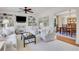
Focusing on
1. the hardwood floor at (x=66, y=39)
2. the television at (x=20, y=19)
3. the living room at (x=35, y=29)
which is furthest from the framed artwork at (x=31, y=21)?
→ the hardwood floor at (x=66, y=39)

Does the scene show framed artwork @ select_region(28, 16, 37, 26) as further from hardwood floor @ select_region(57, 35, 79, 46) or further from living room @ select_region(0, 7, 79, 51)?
hardwood floor @ select_region(57, 35, 79, 46)

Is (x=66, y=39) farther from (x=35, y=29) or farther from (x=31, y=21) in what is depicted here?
(x=31, y=21)

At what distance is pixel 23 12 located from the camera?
185 centimetres

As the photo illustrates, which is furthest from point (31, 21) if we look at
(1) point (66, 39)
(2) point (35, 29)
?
(1) point (66, 39)

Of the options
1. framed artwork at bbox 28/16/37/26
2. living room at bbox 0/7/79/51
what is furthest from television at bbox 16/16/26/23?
framed artwork at bbox 28/16/37/26

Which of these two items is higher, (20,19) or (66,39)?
(20,19)

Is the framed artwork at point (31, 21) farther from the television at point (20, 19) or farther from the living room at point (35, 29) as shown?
the television at point (20, 19)

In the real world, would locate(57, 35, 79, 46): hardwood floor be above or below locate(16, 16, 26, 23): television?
below

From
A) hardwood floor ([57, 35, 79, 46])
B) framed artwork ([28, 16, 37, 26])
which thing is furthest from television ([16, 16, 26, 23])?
hardwood floor ([57, 35, 79, 46])

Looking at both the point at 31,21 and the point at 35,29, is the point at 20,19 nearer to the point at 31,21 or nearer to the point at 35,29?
the point at 31,21

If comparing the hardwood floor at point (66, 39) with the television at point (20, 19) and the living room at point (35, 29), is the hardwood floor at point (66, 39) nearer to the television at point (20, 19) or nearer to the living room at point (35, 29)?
the living room at point (35, 29)

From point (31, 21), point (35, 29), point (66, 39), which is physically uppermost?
point (31, 21)

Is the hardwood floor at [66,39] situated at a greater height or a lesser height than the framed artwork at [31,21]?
lesser

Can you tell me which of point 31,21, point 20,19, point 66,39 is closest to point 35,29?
point 31,21
